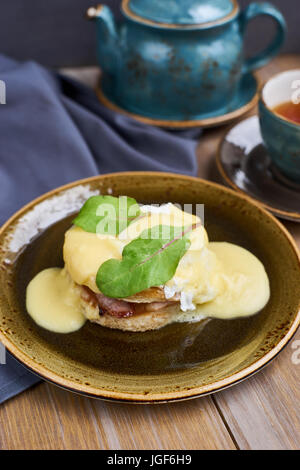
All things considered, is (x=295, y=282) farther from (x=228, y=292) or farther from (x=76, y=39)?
(x=76, y=39)

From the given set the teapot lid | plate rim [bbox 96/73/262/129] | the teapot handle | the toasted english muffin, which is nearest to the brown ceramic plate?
the toasted english muffin

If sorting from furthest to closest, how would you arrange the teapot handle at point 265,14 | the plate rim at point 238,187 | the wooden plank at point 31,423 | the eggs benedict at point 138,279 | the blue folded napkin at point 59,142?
the teapot handle at point 265,14, the blue folded napkin at point 59,142, the plate rim at point 238,187, the eggs benedict at point 138,279, the wooden plank at point 31,423

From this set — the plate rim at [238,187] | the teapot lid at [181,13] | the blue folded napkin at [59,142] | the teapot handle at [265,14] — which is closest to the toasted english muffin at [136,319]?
the plate rim at [238,187]

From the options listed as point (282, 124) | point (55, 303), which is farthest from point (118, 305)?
point (282, 124)

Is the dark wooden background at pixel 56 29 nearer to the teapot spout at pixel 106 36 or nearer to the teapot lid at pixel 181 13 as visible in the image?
the teapot spout at pixel 106 36

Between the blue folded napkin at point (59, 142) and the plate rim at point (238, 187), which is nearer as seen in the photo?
the plate rim at point (238, 187)

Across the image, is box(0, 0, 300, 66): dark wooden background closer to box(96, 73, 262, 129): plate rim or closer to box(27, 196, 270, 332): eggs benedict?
box(96, 73, 262, 129): plate rim

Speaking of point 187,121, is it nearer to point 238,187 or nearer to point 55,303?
point 238,187
